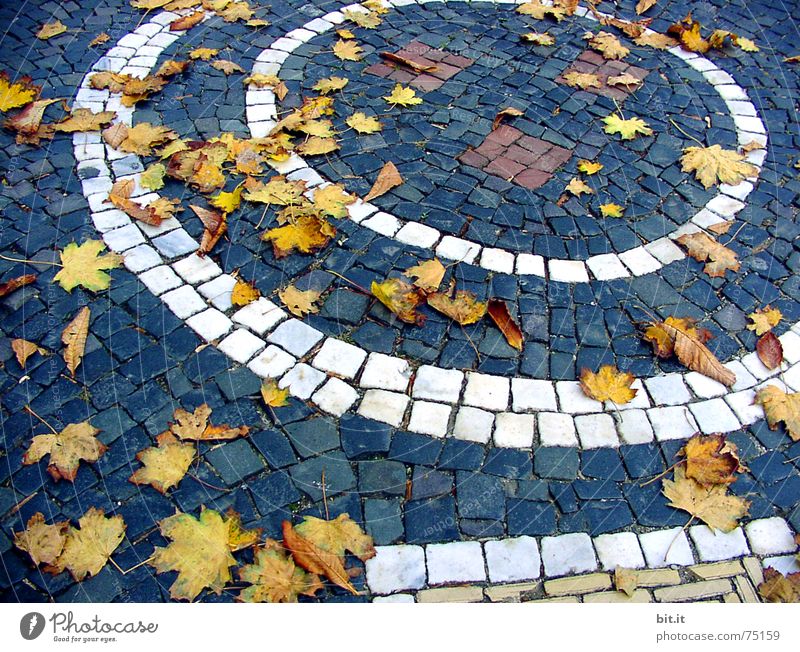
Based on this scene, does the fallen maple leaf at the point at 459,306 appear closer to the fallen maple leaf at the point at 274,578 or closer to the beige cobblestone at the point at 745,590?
the fallen maple leaf at the point at 274,578

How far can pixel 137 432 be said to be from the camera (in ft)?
10.1

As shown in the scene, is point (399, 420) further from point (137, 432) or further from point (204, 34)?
point (204, 34)

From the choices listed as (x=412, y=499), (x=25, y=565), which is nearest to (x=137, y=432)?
(x=25, y=565)

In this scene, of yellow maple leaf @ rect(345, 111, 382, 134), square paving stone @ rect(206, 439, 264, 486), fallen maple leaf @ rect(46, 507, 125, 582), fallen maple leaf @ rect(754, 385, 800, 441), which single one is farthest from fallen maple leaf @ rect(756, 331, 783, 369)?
fallen maple leaf @ rect(46, 507, 125, 582)

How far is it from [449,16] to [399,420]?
4.32 m

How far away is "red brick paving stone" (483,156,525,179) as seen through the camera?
441cm

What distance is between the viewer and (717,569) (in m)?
2.77

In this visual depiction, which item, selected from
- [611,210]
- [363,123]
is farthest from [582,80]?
[363,123]

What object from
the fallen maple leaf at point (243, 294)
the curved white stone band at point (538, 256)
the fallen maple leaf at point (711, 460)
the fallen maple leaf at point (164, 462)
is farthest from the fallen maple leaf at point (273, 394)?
the fallen maple leaf at point (711, 460)

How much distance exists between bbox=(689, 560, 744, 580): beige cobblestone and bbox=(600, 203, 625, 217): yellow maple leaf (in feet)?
7.27

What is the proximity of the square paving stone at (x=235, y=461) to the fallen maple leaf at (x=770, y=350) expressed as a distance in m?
2.67

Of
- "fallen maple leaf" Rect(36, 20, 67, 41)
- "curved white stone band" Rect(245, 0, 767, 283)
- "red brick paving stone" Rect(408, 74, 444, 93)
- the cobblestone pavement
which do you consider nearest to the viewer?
the cobblestone pavement

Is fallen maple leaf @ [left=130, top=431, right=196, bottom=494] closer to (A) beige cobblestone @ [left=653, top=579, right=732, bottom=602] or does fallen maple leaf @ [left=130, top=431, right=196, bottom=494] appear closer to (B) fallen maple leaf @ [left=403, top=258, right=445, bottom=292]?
(B) fallen maple leaf @ [left=403, top=258, right=445, bottom=292]

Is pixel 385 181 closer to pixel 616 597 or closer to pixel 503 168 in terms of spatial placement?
pixel 503 168
